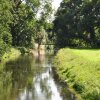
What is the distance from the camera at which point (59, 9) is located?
97938 mm

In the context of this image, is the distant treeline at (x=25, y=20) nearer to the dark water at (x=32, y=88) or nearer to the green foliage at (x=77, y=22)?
the green foliage at (x=77, y=22)

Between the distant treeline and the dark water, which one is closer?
the dark water

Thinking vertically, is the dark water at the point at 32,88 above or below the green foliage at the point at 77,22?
below

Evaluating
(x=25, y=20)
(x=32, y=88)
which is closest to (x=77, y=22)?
(x=25, y=20)

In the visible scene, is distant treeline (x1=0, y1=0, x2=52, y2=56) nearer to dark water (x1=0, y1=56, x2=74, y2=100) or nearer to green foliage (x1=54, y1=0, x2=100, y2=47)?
green foliage (x1=54, y1=0, x2=100, y2=47)

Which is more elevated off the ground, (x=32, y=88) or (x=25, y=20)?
(x=25, y=20)

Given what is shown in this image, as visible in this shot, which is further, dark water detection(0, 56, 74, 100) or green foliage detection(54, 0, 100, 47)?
green foliage detection(54, 0, 100, 47)

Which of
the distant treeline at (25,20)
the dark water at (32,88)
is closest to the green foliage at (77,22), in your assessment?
the distant treeline at (25,20)

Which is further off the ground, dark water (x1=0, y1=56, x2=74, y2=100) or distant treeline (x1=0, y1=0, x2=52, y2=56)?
distant treeline (x1=0, y1=0, x2=52, y2=56)

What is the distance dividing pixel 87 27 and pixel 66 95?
6246 centimetres

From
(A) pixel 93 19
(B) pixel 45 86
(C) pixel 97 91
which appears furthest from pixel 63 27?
(C) pixel 97 91

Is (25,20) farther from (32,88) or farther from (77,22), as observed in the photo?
(32,88)

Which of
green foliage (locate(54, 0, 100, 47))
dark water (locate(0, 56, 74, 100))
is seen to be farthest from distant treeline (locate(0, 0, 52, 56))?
dark water (locate(0, 56, 74, 100))

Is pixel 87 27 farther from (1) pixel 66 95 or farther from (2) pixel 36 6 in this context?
(1) pixel 66 95
